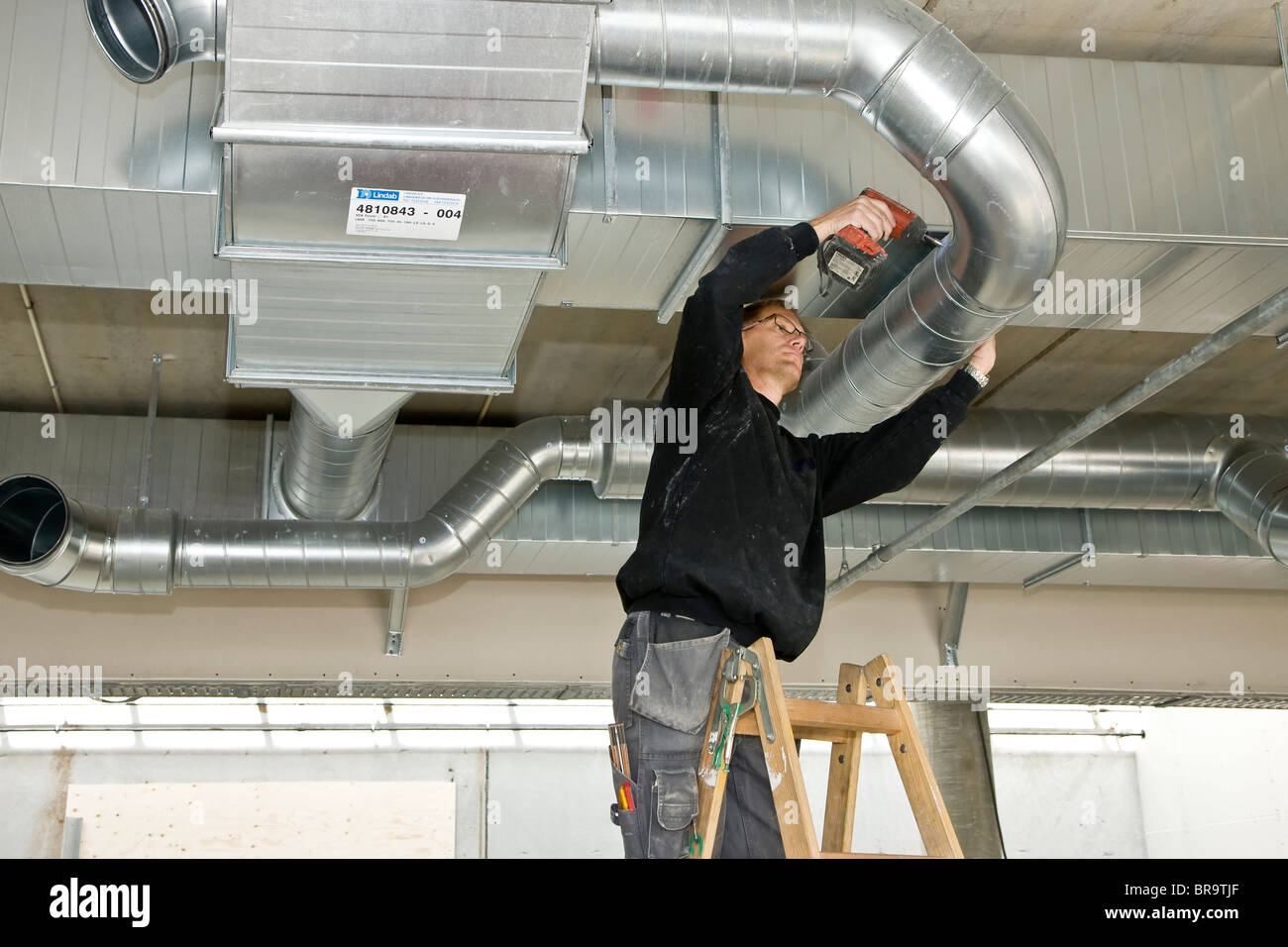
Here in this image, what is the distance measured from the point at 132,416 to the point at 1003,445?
13.9 ft

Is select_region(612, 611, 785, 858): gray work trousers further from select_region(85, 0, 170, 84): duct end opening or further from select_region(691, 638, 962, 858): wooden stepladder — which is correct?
select_region(85, 0, 170, 84): duct end opening

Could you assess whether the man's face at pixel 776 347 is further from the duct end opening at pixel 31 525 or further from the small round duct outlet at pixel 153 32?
the duct end opening at pixel 31 525

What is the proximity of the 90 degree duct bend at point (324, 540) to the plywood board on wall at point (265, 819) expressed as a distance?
11.7ft

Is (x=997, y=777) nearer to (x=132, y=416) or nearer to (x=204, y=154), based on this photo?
(x=132, y=416)

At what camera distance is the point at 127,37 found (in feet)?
8.34

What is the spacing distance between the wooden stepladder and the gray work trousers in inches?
1.2

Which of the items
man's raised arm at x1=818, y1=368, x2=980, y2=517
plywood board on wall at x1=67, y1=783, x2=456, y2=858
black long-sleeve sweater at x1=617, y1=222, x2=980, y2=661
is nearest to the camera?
black long-sleeve sweater at x1=617, y1=222, x2=980, y2=661

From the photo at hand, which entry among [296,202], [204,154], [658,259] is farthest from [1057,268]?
[204,154]

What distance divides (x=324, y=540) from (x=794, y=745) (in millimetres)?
3667

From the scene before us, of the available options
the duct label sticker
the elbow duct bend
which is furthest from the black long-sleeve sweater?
the elbow duct bend

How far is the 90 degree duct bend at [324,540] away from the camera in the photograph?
4805 mm
